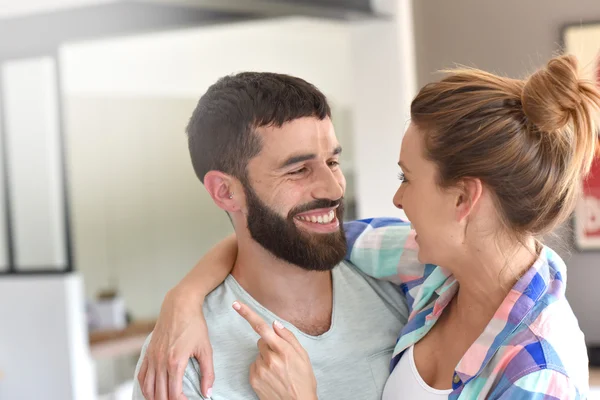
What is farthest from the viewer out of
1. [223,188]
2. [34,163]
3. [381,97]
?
[34,163]

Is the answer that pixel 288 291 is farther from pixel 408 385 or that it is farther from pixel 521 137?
pixel 521 137

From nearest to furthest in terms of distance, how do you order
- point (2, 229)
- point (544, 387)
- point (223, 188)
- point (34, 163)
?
point (544, 387)
point (223, 188)
point (34, 163)
point (2, 229)

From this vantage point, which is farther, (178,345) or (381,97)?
(381,97)

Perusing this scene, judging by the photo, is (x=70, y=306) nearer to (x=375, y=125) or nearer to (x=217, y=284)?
(x=375, y=125)

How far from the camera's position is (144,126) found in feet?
21.8

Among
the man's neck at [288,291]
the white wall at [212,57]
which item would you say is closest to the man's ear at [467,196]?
the man's neck at [288,291]

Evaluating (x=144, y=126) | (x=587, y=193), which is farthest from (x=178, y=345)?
(x=144, y=126)

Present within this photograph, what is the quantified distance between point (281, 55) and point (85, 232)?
2180 millimetres

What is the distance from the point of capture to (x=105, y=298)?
5.24 m

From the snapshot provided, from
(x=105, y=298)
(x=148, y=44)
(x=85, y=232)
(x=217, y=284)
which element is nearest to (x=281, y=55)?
(x=148, y=44)

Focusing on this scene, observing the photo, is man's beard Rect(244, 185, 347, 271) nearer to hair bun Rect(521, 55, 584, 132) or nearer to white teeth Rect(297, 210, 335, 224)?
white teeth Rect(297, 210, 335, 224)

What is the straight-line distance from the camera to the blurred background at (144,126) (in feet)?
11.3

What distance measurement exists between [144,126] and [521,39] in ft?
12.8

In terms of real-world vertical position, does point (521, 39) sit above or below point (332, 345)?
above
